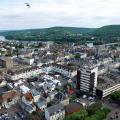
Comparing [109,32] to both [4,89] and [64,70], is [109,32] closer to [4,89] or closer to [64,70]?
[64,70]

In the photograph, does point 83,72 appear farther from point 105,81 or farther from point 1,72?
point 1,72

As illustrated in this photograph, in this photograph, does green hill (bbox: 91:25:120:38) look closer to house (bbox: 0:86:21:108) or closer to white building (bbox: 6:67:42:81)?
white building (bbox: 6:67:42:81)

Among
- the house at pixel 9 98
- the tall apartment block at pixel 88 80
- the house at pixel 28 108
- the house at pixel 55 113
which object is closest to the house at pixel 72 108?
the house at pixel 55 113

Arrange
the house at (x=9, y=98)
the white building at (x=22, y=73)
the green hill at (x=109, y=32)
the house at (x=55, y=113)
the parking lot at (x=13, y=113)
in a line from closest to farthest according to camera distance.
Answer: the house at (x=55, y=113), the parking lot at (x=13, y=113), the house at (x=9, y=98), the white building at (x=22, y=73), the green hill at (x=109, y=32)

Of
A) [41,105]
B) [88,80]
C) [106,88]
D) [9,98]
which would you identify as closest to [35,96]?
[41,105]

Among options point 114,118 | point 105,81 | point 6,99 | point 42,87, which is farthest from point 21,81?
point 114,118

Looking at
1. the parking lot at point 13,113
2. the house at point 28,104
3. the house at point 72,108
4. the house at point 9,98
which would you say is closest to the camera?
the parking lot at point 13,113

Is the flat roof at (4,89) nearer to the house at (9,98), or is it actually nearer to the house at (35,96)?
the house at (9,98)
